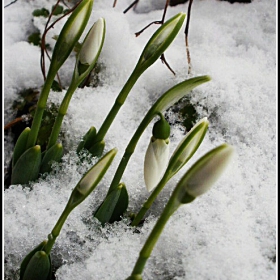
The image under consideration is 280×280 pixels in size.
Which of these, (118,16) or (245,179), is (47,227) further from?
(118,16)

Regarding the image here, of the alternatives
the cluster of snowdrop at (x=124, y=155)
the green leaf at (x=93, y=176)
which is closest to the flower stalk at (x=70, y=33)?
the cluster of snowdrop at (x=124, y=155)

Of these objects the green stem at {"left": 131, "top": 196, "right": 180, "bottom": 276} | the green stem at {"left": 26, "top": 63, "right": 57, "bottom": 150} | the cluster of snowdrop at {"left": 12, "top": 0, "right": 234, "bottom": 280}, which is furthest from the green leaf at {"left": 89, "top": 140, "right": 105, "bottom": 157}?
the green stem at {"left": 131, "top": 196, "right": 180, "bottom": 276}

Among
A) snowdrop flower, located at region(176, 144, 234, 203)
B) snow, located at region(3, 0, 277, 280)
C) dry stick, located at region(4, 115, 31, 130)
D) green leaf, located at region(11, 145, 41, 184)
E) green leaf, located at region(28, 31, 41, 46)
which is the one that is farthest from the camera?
green leaf, located at region(28, 31, 41, 46)

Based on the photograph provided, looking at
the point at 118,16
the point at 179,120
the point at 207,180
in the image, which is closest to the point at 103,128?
the point at 179,120

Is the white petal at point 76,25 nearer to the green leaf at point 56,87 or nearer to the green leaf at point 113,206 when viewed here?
the green leaf at point 113,206

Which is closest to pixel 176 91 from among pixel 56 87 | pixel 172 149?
pixel 172 149

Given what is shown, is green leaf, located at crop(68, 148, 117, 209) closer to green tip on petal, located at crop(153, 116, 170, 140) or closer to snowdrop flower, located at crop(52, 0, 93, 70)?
green tip on petal, located at crop(153, 116, 170, 140)

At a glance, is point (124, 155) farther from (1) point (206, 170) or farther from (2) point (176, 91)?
(1) point (206, 170)
